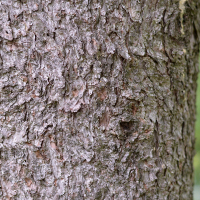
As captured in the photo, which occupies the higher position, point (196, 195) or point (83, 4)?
point (83, 4)

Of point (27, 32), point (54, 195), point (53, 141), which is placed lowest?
point (54, 195)

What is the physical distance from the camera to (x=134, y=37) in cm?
104

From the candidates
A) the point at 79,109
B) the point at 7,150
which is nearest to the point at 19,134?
the point at 7,150

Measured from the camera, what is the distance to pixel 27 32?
0.98m

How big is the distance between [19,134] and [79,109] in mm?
283

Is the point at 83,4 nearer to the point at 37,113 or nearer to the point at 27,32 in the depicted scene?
the point at 27,32

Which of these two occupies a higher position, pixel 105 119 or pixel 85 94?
pixel 85 94

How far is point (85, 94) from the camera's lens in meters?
1.02

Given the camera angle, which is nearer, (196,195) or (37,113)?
(37,113)

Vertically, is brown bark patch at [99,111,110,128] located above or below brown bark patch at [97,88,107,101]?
below

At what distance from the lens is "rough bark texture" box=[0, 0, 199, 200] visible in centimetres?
99

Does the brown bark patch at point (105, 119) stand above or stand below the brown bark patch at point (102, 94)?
below

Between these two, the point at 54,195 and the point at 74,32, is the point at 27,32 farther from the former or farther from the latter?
the point at 54,195

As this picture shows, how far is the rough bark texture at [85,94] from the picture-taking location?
3.23ft
